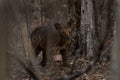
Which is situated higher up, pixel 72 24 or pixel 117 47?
pixel 117 47

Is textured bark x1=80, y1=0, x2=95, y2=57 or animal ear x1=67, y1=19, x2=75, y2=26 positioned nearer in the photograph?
animal ear x1=67, y1=19, x2=75, y2=26

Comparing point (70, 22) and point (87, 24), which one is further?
point (87, 24)

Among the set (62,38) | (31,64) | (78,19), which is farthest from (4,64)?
(78,19)

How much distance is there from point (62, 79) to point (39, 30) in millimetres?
6153

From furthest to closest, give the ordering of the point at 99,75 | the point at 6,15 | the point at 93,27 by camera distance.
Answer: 1. the point at 93,27
2. the point at 99,75
3. the point at 6,15

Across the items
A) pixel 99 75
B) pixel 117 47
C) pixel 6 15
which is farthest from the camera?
pixel 99 75

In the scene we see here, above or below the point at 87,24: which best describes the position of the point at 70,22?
above

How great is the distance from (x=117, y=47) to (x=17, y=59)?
135 cm

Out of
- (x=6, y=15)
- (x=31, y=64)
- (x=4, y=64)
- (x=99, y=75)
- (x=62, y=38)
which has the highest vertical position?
(x=6, y=15)

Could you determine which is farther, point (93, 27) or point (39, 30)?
point (93, 27)

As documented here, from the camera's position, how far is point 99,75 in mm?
8938

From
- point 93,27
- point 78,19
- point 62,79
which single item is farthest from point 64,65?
point 62,79

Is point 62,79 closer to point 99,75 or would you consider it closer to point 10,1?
point 10,1

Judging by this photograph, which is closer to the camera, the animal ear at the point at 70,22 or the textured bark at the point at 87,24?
the animal ear at the point at 70,22
